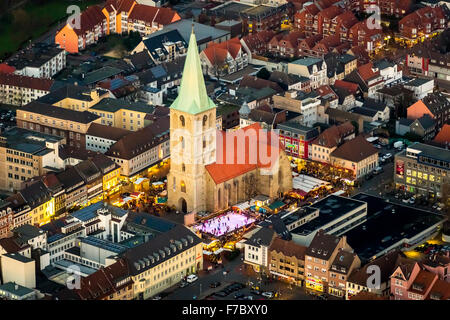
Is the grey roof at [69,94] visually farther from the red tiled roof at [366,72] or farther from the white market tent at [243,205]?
the red tiled roof at [366,72]

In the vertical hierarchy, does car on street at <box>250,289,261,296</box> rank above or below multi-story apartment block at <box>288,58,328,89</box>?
below

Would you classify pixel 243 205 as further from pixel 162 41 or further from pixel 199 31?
pixel 199 31

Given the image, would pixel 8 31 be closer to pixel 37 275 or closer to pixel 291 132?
pixel 291 132

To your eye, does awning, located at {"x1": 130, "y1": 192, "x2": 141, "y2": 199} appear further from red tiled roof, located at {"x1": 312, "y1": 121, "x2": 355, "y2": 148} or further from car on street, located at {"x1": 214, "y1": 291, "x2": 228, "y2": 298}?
car on street, located at {"x1": 214, "y1": 291, "x2": 228, "y2": 298}

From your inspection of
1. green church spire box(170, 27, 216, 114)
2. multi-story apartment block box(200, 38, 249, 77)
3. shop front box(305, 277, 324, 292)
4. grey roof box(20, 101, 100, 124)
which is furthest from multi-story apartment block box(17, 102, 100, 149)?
shop front box(305, 277, 324, 292)

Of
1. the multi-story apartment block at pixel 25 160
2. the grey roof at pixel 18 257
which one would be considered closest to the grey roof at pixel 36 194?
the multi-story apartment block at pixel 25 160

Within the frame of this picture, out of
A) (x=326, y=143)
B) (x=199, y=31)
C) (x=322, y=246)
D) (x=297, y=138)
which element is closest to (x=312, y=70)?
(x=297, y=138)

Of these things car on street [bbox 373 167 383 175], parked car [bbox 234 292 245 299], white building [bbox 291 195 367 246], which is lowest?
car on street [bbox 373 167 383 175]
